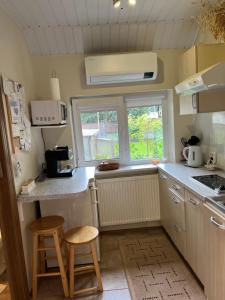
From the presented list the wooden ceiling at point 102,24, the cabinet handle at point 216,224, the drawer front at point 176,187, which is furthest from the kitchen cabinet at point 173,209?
the wooden ceiling at point 102,24

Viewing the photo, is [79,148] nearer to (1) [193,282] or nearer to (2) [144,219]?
(2) [144,219]

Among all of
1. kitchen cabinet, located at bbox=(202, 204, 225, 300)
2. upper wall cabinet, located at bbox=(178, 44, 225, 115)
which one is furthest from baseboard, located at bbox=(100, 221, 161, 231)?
upper wall cabinet, located at bbox=(178, 44, 225, 115)

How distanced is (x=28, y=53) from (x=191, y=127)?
220 cm

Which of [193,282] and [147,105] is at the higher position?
[147,105]

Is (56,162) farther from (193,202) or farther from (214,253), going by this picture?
(214,253)

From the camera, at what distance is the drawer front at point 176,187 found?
238 cm

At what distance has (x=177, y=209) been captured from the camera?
255 cm

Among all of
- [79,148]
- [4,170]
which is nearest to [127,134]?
[79,148]

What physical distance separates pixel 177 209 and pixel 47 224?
4.17 feet

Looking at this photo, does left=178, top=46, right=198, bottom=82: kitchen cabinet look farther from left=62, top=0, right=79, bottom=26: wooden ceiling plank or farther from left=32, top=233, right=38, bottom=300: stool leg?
left=32, top=233, right=38, bottom=300: stool leg

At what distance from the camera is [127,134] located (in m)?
3.47

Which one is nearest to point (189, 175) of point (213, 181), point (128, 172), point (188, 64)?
point (213, 181)

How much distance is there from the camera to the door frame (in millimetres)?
1945

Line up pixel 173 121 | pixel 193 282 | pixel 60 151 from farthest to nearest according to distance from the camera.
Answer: pixel 173 121
pixel 60 151
pixel 193 282
